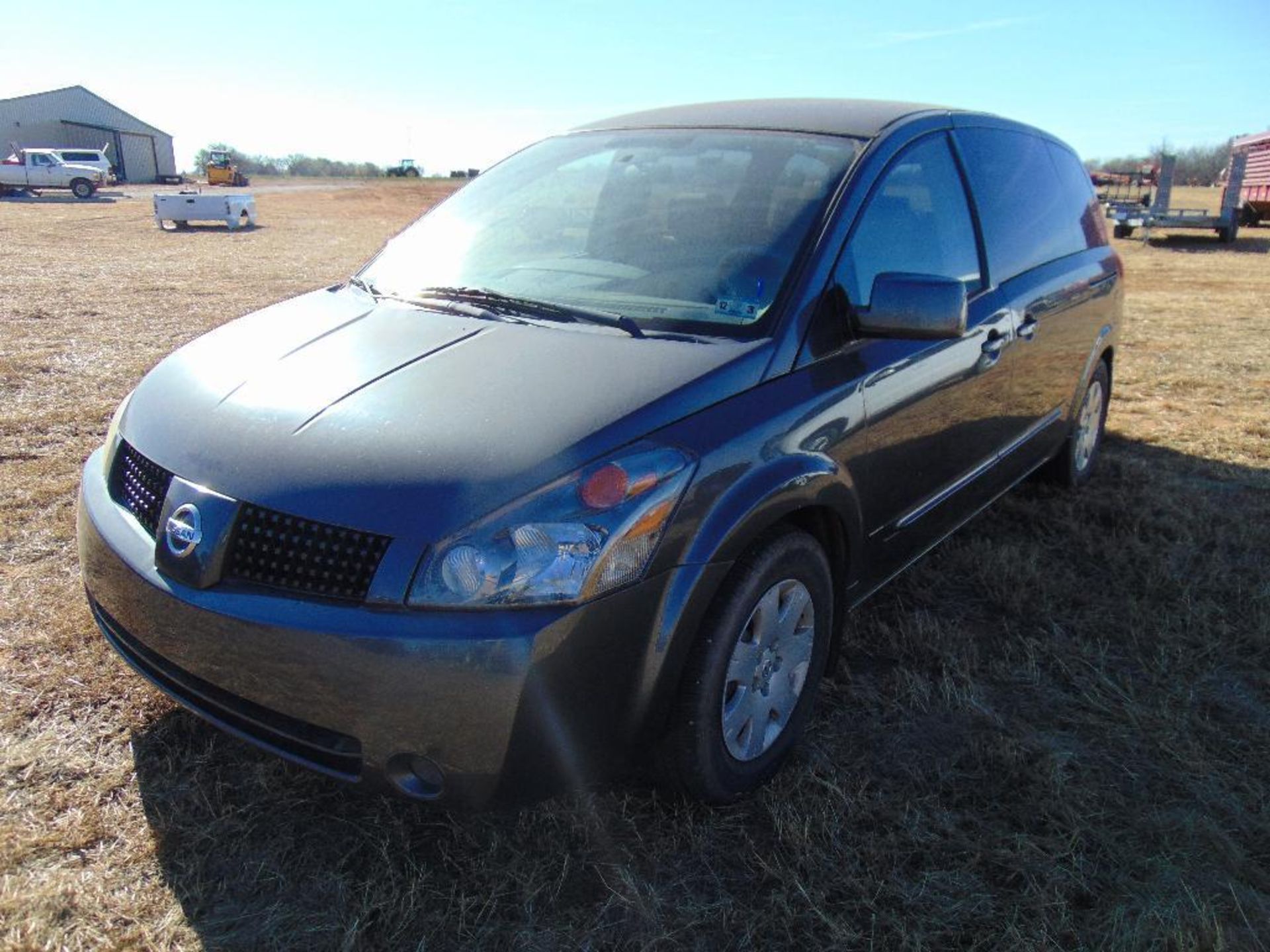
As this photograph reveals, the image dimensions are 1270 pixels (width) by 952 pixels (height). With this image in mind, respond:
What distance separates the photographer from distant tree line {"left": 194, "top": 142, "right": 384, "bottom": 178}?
85.0m

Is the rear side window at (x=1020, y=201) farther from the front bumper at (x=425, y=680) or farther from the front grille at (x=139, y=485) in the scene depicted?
the front grille at (x=139, y=485)

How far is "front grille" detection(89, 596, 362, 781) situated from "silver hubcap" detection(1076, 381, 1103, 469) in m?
3.86

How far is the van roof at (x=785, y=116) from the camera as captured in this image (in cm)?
312

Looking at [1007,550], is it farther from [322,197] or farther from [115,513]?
[322,197]

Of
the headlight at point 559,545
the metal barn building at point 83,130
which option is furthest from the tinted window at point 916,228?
the metal barn building at point 83,130

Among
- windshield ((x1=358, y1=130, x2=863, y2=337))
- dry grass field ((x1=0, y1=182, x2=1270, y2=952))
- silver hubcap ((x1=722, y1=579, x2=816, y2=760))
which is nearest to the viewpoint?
dry grass field ((x1=0, y1=182, x2=1270, y2=952))

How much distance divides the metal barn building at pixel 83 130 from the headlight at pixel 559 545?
66.0 meters

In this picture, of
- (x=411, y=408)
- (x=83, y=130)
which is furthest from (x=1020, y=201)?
(x=83, y=130)

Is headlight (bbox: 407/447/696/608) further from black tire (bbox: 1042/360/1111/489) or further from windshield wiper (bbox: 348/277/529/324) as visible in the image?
black tire (bbox: 1042/360/1111/489)

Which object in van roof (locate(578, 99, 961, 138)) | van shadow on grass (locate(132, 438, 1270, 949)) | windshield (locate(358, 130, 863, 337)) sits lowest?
van shadow on grass (locate(132, 438, 1270, 949))

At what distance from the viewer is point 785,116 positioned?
325cm

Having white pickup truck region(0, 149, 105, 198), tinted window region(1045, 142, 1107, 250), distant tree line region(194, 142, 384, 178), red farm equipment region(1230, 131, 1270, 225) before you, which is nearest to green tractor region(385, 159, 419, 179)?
distant tree line region(194, 142, 384, 178)

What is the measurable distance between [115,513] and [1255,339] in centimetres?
1023

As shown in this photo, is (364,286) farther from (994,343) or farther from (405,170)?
(405,170)
